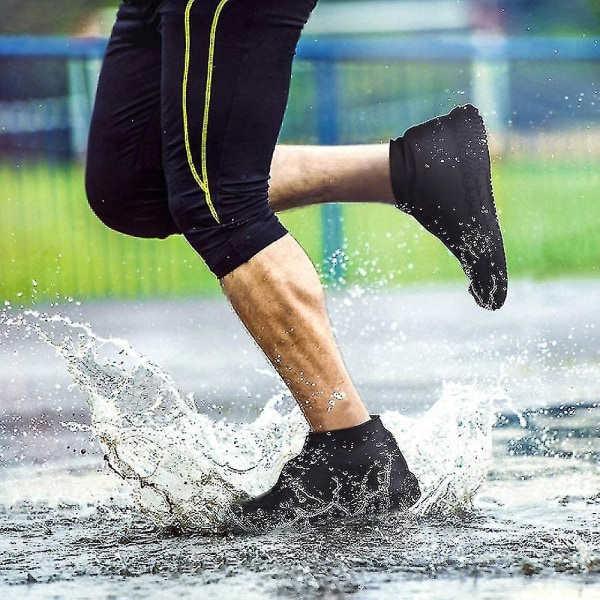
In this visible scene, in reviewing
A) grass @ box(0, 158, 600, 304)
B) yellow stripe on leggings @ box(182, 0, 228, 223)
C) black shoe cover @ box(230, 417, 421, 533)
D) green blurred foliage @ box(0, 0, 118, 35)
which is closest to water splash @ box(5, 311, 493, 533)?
black shoe cover @ box(230, 417, 421, 533)

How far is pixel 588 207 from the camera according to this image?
328 centimetres

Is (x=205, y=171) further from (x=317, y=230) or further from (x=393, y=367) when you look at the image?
(x=317, y=230)

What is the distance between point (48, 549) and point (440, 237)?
0.67 meters

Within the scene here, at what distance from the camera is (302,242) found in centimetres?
302

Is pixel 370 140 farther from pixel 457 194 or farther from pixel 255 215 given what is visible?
pixel 255 215

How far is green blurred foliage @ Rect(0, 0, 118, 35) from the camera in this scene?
9.07 feet

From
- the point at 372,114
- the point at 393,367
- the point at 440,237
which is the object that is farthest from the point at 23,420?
the point at 372,114

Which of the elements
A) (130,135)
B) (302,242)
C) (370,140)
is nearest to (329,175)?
(130,135)

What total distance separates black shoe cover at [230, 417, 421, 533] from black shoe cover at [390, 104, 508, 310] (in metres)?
0.32

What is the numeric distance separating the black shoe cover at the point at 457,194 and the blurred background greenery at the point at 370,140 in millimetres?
839

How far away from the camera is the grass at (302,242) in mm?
2752

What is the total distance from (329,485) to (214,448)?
28cm

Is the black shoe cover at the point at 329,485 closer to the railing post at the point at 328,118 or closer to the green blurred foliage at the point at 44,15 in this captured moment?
the green blurred foliage at the point at 44,15

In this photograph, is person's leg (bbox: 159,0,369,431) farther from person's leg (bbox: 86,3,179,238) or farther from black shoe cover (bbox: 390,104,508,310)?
black shoe cover (bbox: 390,104,508,310)
